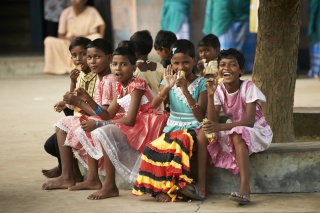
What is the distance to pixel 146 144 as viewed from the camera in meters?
6.43

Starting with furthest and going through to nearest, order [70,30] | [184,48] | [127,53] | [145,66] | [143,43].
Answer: [70,30], [143,43], [145,66], [127,53], [184,48]

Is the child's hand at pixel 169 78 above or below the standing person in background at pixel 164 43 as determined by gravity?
below

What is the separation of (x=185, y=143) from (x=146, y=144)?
338 mm

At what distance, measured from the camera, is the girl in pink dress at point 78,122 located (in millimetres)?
6797

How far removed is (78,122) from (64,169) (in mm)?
360

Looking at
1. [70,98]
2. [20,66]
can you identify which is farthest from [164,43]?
[20,66]

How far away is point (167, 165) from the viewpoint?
627 centimetres

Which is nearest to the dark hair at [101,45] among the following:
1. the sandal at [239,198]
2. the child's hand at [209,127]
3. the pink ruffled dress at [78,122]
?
the pink ruffled dress at [78,122]

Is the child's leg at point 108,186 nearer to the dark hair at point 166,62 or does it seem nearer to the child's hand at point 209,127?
the child's hand at point 209,127

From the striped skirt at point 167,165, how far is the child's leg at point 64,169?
2.21ft

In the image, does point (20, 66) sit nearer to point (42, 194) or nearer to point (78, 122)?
point (78, 122)

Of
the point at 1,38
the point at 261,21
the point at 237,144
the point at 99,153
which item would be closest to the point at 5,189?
the point at 99,153

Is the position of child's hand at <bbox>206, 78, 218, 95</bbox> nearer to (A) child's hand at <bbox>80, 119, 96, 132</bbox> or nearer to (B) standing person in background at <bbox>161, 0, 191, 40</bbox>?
(A) child's hand at <bbox>80, 119, 96, 132</bbox>

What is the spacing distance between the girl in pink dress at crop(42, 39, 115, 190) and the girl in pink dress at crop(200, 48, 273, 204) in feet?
2.92
